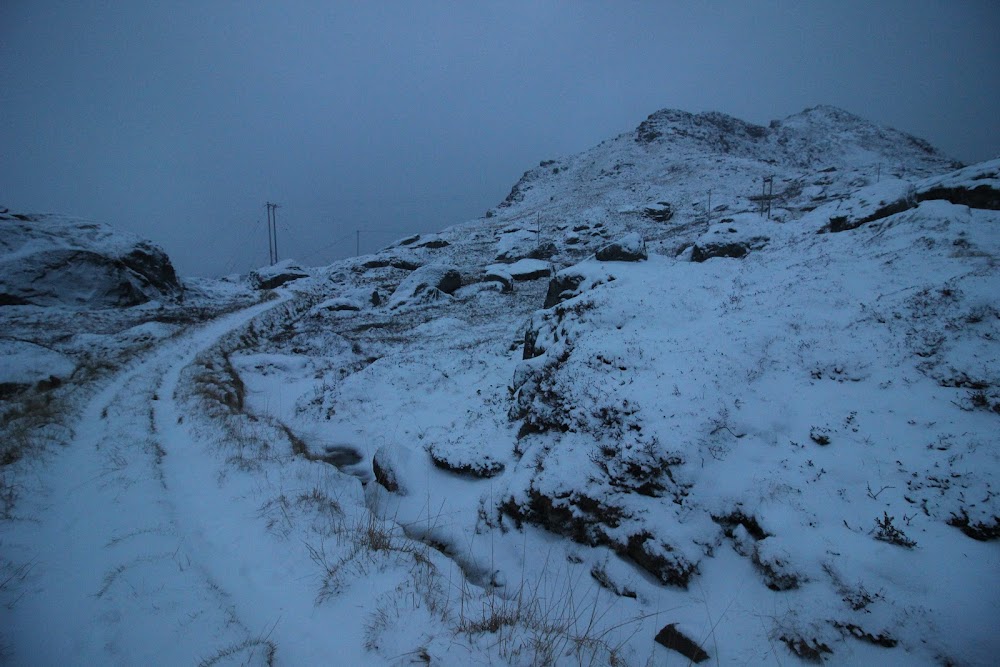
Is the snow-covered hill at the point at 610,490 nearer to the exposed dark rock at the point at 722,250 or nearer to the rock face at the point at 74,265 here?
the exposed dark rock at the point at 722,250

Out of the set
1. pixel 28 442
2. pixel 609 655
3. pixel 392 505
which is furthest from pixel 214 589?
pixel 28 442

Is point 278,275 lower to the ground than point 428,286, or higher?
lower

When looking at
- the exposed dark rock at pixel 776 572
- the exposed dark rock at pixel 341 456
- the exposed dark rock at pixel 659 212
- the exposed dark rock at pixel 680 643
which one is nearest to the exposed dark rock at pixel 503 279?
the exposed dark rock at pixel 341 456

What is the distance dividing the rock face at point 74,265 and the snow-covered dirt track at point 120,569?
2693 centimetres

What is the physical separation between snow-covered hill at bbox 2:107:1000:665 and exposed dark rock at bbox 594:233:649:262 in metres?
2.71

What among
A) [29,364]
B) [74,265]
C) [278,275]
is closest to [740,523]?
[29,364]

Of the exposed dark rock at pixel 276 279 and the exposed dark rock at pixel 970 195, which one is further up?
the exposed dark rock at pixel 970 195

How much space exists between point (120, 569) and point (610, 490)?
6807mm

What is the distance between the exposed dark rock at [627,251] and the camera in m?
18.0

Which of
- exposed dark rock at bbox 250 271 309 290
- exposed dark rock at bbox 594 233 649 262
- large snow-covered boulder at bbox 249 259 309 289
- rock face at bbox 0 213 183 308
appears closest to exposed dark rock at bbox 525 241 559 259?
exposed dark rock at bbox 594 233 649 262

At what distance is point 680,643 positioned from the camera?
4.62m

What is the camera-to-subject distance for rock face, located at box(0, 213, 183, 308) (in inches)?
984

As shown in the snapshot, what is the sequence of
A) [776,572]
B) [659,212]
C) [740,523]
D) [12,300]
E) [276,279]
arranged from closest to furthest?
[776,572]
[740,523]
[12,300]
[276,279]
[659,212]

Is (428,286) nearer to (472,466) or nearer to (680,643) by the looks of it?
(472,466)
